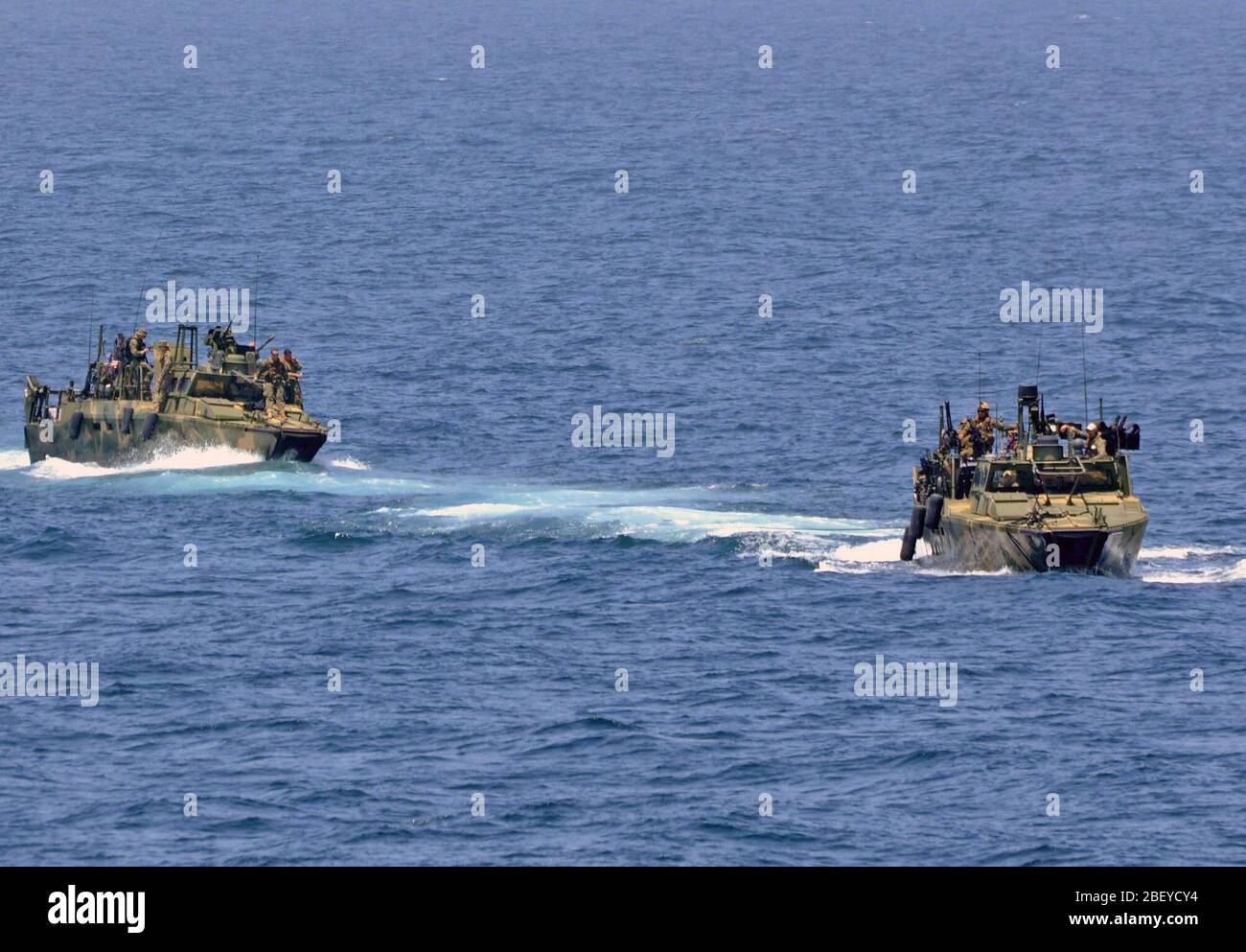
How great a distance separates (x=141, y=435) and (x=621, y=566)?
2583cm

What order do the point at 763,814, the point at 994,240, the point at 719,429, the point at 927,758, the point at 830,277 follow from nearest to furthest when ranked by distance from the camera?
the point at 763,814 → the point at 927,758 → the point at 719,429 → the point at 830,277 → the point at 994,240

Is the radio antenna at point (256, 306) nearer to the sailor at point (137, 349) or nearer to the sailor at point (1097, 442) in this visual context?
the sailor at point (137, 349)

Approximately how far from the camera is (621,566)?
3147 inches

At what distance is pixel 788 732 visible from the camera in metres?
62.0

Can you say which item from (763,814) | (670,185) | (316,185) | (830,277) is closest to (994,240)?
(830,277)

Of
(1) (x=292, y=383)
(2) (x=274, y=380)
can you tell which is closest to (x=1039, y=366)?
(1) (x=292, y=383)

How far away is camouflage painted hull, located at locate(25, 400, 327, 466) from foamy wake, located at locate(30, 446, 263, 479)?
0.68 ft

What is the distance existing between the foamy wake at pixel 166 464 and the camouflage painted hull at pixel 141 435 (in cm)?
21

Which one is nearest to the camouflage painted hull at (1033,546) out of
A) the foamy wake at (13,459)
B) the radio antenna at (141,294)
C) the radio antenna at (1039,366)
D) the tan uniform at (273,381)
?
the tan uniform at (273,381)

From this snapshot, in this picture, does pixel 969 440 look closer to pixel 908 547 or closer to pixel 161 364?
pixel 908 547

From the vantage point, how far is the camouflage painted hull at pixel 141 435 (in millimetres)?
96688

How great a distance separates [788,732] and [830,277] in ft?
270

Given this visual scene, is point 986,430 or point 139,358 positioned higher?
point 139,358
